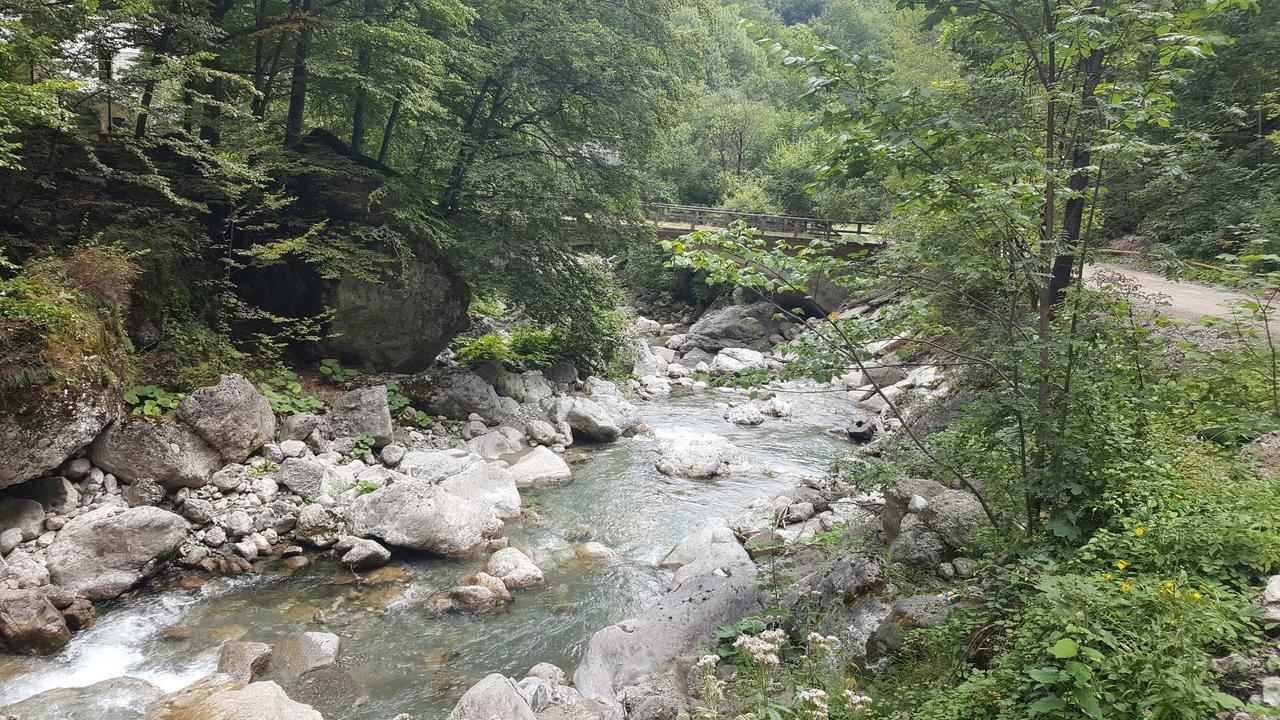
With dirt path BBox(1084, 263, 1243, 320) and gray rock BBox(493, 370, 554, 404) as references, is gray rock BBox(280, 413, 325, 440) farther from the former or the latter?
dirt path BBox(1084, 263, 1243, 320)

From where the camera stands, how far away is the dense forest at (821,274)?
141 inches

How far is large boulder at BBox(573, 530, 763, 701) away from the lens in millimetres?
5914

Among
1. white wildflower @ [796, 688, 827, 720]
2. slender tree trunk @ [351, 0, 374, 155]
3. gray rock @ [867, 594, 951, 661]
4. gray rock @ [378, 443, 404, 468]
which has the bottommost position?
gray rock @ [378, 443, 404, 468]

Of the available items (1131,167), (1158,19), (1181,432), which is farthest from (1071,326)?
(1158,19)

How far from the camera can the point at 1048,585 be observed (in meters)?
3.18

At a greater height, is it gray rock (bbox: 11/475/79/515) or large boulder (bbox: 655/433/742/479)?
gray rock (bbox: 11/475/79/515)

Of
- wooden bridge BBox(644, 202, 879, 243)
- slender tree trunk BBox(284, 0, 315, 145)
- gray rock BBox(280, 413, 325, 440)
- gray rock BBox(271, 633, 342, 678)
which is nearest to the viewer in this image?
gray rock BBox(271, 633, 342, 678)

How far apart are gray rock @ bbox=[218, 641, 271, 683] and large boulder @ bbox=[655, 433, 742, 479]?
22.7 ft

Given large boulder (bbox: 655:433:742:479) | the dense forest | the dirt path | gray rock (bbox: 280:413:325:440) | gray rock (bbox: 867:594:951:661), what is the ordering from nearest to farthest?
the dense forest < gray rock (bbox: 867:594:951:661) < the dirt path < gray rock (bbox: 280:413:325:440) < large boulder (bbox: 655:433:742:479)

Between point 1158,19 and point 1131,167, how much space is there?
771 millimetres

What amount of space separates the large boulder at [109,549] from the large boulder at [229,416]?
138 cm

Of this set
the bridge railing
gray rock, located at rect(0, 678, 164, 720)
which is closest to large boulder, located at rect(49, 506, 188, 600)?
gray rock, located at rect(0, 678, 164, 720)

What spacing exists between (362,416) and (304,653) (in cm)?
500

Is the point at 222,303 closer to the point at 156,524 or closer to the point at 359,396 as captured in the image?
the point at 359,396
